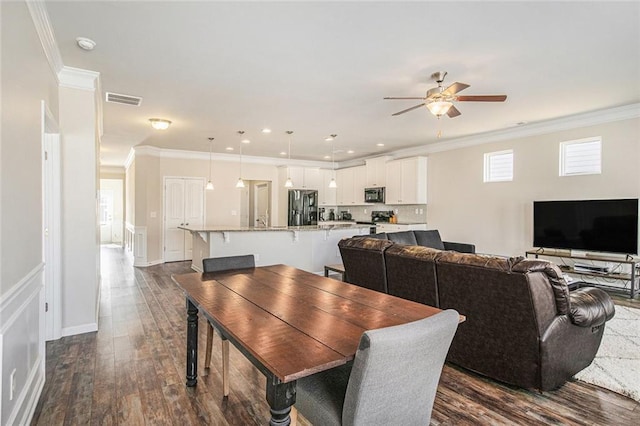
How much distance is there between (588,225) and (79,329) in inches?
263

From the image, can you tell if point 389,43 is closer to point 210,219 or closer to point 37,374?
point 37,374

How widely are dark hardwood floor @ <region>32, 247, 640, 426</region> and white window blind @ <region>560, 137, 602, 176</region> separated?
3.95 metres

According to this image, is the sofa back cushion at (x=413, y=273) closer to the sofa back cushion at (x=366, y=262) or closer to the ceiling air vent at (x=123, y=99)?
the sofa back cushion at (x=366, y=262)

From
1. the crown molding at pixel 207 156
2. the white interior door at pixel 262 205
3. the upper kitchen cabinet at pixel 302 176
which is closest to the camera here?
the crown molding at pixel 207 156

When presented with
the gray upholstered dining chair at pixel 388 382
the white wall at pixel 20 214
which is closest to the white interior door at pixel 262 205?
the white wall at pixel 20 214

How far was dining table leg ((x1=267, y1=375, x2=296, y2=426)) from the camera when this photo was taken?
4.22ft

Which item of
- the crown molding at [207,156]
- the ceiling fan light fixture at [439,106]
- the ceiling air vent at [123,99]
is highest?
the ceiling air vent at [123,99]

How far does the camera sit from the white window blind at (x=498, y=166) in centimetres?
614

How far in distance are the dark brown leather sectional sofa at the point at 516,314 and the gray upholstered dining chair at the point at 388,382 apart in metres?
1.10

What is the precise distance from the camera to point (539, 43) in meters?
2.86

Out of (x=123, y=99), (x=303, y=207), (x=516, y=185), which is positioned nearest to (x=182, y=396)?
(x=123, y=99)

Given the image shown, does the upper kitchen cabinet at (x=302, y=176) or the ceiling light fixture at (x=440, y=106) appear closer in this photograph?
the ceiling light fixture at (x=440, y=106)

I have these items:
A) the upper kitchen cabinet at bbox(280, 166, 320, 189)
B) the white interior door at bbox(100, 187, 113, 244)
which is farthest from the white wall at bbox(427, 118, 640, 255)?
the white interior door at bbox(100, 187, 113, 244)

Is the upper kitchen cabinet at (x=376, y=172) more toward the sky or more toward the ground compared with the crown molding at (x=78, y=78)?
more toward the ground
